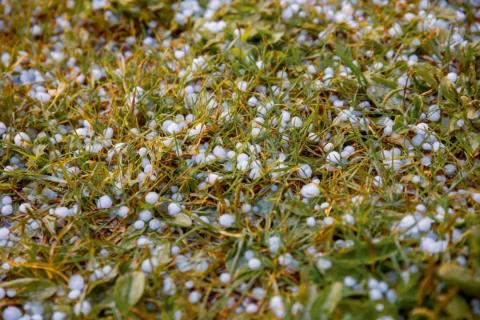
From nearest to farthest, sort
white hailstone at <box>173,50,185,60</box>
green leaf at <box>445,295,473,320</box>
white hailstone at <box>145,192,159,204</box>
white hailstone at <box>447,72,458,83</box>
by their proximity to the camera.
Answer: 1. green leaf at <box>445,295,473,320</box>
2. white hailstone at <box>145,192,159,204</box>
3. white hailstone at <box>447,72,458,83</box>
4. white hailstone at <box>173,50,185,60</box>

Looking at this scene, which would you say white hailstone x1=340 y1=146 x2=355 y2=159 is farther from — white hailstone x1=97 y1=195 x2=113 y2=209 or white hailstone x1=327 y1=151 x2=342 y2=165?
white hailstone x1=97 y1=195 x2=113 y2=209

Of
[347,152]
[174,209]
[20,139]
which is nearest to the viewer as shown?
[174,209]

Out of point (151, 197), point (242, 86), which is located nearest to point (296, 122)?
point (242, 86)

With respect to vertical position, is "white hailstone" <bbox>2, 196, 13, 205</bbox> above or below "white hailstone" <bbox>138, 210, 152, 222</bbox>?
above

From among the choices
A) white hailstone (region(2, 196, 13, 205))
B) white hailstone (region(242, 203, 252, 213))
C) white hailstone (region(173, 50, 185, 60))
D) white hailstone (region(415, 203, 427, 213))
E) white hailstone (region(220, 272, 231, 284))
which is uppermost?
white hailstone (region(173, 50, 185, 60))

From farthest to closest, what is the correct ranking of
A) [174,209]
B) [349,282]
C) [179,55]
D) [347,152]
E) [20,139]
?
Answer: [179,55] → [20,139] → [347,152] → [174,209] → [349,282]

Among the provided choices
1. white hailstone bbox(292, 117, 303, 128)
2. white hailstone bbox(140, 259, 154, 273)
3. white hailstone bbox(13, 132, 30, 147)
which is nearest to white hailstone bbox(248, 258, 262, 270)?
white hailstone bbox(140, 259, 154, 273)

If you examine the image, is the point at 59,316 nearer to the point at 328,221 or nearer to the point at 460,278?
the point at 328,221

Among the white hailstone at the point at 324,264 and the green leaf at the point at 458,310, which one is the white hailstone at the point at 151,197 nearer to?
the white hailstone at the point at 324,264
